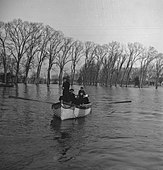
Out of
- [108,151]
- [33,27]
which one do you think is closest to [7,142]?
[108,151]

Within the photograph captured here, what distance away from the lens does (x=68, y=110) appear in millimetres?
13234

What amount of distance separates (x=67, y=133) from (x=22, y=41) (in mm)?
49333

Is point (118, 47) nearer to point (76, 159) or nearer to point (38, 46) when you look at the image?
point (38, 46)

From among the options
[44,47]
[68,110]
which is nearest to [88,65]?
[44,47]

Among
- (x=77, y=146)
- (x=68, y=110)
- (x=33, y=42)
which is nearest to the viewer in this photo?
(x=77, y=146)

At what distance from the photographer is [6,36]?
171 ft

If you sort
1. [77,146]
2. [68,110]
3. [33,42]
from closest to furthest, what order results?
[77,146] → [68,110] → [33,42]

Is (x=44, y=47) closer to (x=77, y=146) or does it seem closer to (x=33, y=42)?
(x=33, y=42)

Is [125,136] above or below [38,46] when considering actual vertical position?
below

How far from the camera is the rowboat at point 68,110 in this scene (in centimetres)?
1277

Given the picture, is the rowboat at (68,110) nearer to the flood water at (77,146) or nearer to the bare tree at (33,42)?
the flood water at (77,146)

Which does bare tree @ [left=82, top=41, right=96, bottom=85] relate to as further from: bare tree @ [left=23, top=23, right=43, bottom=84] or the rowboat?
the rowboat

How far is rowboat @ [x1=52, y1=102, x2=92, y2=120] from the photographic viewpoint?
1277cm

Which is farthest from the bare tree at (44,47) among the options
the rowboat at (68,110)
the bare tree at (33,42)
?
the rowboat at (68,110)
